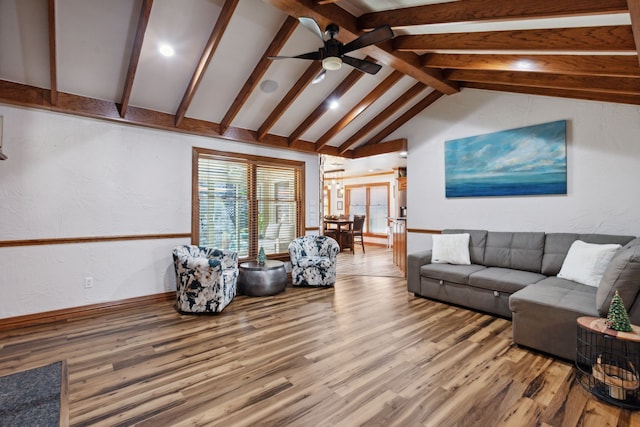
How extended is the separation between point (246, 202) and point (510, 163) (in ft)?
13.6

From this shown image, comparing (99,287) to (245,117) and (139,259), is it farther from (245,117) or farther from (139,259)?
(245,117)

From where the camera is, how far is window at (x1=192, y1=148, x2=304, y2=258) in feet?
15.8

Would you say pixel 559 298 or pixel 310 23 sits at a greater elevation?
pixel 310 23

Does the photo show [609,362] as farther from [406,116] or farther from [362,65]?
[406,116]

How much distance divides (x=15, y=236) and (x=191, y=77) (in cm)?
268

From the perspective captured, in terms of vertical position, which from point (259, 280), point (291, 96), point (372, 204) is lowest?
point (259, 280)

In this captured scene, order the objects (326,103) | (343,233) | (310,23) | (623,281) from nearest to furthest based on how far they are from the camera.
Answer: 1. (623,281)
2. (310,23)
3. (326,103)
4. (343,233)

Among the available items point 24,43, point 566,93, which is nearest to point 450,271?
point 566,93

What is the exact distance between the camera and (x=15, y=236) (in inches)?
134

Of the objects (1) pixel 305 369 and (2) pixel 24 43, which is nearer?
(1) pixel 305 369

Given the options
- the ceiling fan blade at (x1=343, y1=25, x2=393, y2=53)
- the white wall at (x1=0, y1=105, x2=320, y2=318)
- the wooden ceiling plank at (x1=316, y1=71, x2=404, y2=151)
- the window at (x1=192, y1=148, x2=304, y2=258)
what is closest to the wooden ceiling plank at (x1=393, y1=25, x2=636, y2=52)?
the ceiling fan blade at (x1=343, y1=25, x2=393, y2=53)

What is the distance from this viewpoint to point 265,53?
360cm

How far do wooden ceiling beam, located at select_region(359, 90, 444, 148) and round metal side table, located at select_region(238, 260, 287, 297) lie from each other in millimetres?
3377

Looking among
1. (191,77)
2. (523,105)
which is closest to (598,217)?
(523,105)
